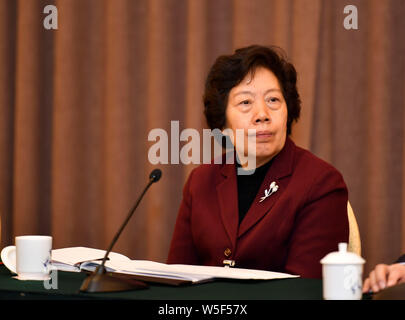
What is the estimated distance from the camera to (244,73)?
209cm

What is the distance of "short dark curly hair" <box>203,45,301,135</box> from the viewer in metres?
2.09

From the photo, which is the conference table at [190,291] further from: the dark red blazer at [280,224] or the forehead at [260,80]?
the forehead at [260,80]

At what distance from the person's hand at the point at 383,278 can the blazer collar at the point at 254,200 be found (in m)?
0.67

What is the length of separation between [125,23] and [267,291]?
6.73 feet

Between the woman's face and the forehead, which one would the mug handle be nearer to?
the woman's face

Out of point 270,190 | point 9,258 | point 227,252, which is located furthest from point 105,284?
point 270,190

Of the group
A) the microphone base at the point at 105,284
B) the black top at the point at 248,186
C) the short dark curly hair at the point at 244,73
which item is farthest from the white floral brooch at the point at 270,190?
the microphone base at the point at 105,284

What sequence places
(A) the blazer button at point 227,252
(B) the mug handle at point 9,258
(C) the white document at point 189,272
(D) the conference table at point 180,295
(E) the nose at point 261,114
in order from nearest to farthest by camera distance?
1. (D) the conference table at point 180,295
2. (C) the white document at point 189,272
3. (B) the mug handle at point 9,258
4. (A) the blazer button at point 227,252
5. (E) the nose at point 261,114

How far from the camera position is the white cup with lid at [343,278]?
1.08m

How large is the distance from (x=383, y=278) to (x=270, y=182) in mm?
810

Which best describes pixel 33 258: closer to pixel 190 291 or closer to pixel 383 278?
pixel 190 291

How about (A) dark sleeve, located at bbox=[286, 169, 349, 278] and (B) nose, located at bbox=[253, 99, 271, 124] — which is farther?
(B) nose, located at bbox=[253, 99, 271, 124]

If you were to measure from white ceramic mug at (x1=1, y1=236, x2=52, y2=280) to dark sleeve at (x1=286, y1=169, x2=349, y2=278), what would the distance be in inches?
28.6

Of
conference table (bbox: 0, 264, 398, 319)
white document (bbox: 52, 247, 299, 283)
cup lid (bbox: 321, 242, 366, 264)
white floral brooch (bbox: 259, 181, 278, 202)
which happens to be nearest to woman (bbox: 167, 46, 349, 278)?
white floral brooch (bbox: 259, 181, 278, 202)
